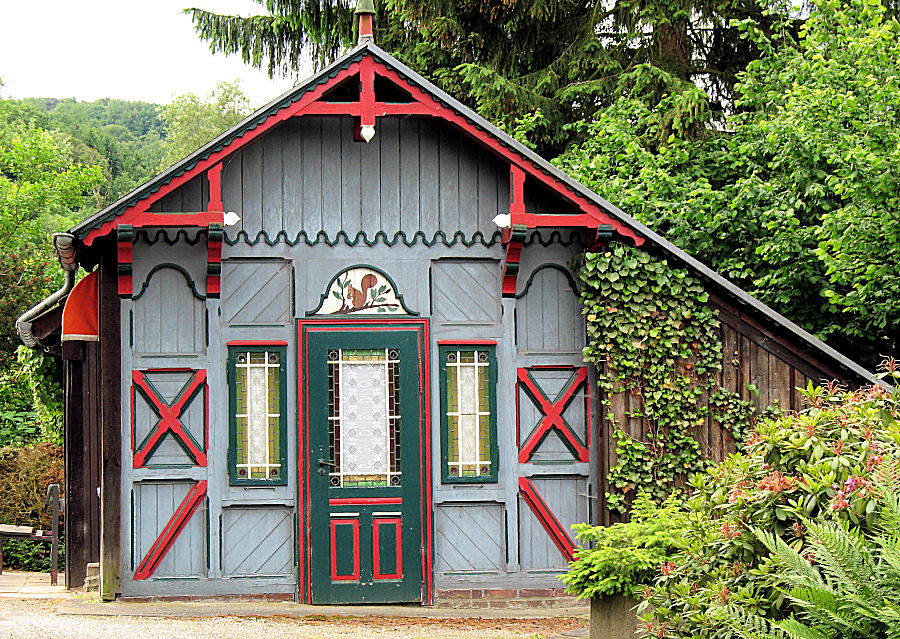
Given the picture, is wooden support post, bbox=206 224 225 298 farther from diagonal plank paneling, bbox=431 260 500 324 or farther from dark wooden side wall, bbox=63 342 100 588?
diagonal plank paneling, bbox=431 260 500 324

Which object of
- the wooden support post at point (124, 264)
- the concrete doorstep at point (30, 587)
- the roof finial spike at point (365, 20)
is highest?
the roof finial spike at point (365, 20)

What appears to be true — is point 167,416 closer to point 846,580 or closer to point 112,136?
point 846,580

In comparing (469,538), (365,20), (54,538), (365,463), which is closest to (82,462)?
(54,538)

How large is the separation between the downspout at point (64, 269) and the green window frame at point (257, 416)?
159 centimetres

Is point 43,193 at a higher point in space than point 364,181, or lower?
higher

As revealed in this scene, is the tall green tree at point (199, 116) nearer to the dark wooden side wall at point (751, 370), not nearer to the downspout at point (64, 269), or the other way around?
the downspout at point (64, 269)

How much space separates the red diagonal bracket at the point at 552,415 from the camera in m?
10.1

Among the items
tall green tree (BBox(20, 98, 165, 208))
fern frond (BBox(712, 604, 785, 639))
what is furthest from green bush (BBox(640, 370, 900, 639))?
tall green tree (BBox(20, 98, 165, 208))

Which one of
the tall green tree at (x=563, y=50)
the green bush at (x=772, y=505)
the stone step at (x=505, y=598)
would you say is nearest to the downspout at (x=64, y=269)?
the stone step at (x=505, y=598)

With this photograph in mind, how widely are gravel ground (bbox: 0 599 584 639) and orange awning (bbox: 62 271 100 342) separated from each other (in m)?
2.46

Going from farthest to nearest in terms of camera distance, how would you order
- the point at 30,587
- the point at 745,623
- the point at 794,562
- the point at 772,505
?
the point at 30,587 < the point at 772,505 < the point at 745,623 < the point at 794,562

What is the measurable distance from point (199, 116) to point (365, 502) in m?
40.2

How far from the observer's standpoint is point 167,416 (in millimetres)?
9703

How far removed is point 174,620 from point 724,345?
18.0ft
